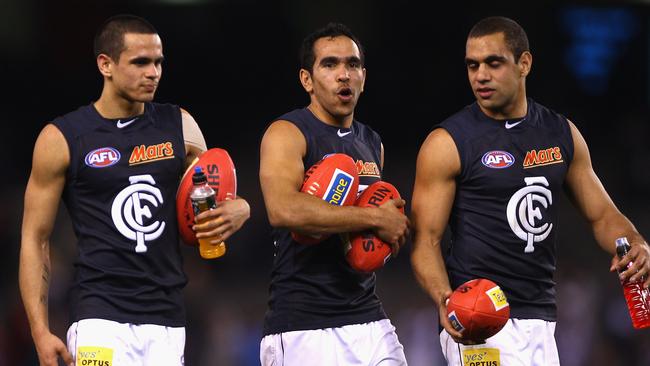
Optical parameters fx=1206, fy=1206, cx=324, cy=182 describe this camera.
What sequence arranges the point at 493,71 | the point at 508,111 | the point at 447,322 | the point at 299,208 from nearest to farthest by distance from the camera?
the point at 447,322 < the point at 299,208 < the point at 493,71 < the point at 508,111

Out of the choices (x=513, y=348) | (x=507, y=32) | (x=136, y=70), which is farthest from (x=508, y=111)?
(x=136, y=70)

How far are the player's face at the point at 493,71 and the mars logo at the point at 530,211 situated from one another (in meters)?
0.48

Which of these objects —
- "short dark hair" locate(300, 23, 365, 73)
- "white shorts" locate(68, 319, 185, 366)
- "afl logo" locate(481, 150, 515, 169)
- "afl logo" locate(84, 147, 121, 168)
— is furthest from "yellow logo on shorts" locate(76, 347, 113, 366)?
"afl logo" locate(481, 150, 515, 169)

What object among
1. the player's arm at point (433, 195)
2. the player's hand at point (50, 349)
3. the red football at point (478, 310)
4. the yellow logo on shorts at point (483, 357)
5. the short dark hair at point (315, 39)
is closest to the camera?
the red football at point (478, 310)

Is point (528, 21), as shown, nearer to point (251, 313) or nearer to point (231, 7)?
point (231, 7)

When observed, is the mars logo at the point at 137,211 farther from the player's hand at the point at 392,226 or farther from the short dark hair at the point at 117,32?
the player's hand at the point at 392,226

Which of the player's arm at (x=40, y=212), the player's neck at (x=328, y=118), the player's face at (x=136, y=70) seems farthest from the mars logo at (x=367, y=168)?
the player's arm at (x=40, y=212)

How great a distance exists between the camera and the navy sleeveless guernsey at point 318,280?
21.1 ft

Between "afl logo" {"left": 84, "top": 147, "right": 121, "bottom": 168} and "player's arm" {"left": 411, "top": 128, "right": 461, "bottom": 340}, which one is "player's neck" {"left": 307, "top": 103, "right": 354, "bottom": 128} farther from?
"afl logo" {"left": 84, "top": 147, "right": 121, "bottom": 168}

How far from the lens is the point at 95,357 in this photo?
20.0 feet

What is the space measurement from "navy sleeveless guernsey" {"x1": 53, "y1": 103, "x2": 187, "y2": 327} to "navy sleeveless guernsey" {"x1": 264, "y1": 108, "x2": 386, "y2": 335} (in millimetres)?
554

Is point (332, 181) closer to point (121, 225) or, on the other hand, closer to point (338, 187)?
point (338, 187)

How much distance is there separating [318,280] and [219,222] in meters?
0.70

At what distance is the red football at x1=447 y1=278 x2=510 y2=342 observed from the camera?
19.3 feet
